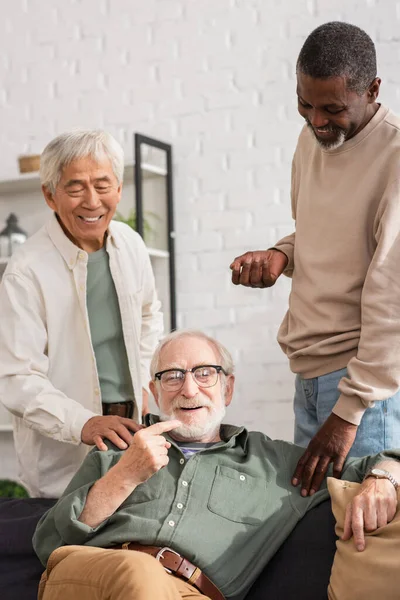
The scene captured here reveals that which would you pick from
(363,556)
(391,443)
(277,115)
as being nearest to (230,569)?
(363,556)

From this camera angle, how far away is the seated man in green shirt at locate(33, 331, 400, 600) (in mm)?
2209

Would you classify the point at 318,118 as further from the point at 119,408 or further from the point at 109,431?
the point at 119,408

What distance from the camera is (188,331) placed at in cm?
272

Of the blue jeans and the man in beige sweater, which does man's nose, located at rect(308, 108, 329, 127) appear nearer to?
the man in beige sweater

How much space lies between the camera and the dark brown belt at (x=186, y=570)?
2.25 m

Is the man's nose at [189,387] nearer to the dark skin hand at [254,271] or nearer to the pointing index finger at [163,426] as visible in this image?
the pointing index finger at [163,426]

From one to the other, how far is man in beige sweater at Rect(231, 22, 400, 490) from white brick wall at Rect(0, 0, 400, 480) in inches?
84.3

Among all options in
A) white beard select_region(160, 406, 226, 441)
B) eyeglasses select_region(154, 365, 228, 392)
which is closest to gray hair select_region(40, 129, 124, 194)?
eyeglasses select_region(154, 365, 228, 392)

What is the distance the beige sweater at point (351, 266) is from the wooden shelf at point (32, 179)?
7.68 feet

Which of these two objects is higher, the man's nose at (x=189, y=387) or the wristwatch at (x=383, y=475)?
the man's nose at (x=189, y=387)

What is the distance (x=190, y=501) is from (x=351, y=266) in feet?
2.39

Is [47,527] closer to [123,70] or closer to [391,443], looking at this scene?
[391,443]

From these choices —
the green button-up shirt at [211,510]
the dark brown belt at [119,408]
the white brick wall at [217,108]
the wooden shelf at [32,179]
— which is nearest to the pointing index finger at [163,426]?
the green button-up shirt at [211,510]

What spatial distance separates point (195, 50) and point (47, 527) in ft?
10.4
